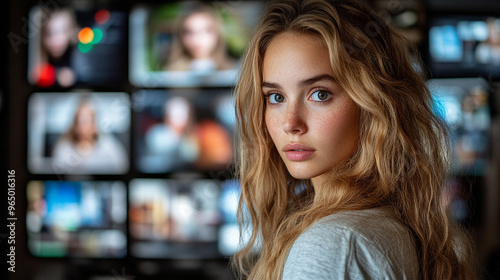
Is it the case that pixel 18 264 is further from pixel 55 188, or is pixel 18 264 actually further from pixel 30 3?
pixel 30 3

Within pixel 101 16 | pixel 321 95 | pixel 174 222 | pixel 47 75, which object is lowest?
pixel 174 222

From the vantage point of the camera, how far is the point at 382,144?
0.90 meters

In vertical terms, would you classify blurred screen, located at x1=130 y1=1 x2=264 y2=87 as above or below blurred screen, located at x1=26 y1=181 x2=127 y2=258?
above

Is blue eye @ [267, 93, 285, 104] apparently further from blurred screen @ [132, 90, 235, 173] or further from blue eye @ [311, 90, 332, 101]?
blurred screen @ [132, 90, 235, 173]

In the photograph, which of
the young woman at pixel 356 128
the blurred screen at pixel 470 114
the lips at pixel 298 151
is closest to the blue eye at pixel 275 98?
the young woman at pixel 356 128

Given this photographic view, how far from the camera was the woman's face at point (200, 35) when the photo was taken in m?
2.27

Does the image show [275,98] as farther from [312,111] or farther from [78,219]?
[78,219]

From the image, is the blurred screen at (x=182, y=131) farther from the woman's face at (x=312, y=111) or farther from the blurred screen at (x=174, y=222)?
the woman's face at (x=312, y=111)

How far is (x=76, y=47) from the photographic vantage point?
2312 mm

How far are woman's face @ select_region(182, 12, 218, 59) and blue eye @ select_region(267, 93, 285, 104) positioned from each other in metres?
1.30

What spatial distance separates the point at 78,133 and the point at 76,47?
42 cm

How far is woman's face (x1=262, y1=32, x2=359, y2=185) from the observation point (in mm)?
917

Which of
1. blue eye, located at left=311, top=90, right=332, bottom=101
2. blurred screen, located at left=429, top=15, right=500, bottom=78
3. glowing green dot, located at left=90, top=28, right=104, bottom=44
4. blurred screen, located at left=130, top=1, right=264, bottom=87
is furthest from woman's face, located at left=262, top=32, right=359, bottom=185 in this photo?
glowing green dot, located at left=90, top=28, right=104, bottom=44

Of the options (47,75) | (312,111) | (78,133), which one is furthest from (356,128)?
(47,75)
